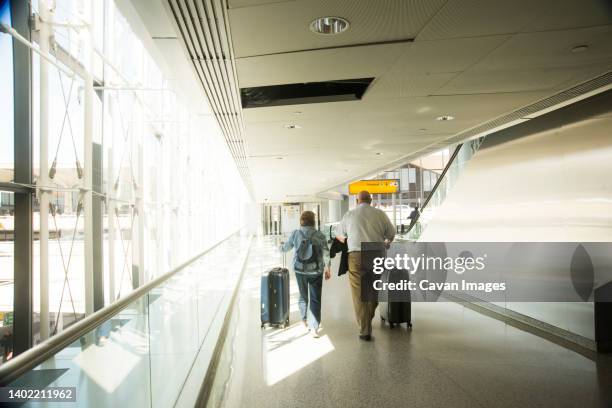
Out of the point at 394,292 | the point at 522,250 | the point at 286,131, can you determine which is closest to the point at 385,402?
the point at 394,292

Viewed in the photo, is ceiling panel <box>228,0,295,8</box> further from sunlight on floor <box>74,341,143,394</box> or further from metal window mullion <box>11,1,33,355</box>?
sunlight on floor <box>74,341,143,394</box>

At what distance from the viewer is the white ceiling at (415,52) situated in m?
2.58

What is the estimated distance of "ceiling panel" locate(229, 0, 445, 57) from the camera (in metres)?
2.51

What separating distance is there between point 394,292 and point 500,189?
8.86 feet

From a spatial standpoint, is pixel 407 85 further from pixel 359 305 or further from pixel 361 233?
pixel 359 305

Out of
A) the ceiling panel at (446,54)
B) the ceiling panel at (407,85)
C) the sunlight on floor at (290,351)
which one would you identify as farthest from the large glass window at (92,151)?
the ceiling panel at (446,54)

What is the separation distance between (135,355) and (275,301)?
3.34 meters

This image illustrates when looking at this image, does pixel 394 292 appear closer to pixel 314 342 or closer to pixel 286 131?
pixel 314 342

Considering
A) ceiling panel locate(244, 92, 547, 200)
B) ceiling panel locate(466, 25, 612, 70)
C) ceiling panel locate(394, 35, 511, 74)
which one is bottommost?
ceiling panel locate(244, 92, 547, 200)

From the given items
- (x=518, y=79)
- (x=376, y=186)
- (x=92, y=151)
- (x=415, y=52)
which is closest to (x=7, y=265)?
(x=92, y=151)

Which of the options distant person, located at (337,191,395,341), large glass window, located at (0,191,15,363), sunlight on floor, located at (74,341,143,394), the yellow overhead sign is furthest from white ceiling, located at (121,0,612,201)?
the yellow overhead sign

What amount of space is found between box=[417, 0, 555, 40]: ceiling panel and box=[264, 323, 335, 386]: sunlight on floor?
2951 mm

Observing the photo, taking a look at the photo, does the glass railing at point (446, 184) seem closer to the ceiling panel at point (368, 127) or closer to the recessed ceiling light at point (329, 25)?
the ceiling panel at point (368, 127)

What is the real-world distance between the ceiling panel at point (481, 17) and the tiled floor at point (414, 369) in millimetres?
2644
